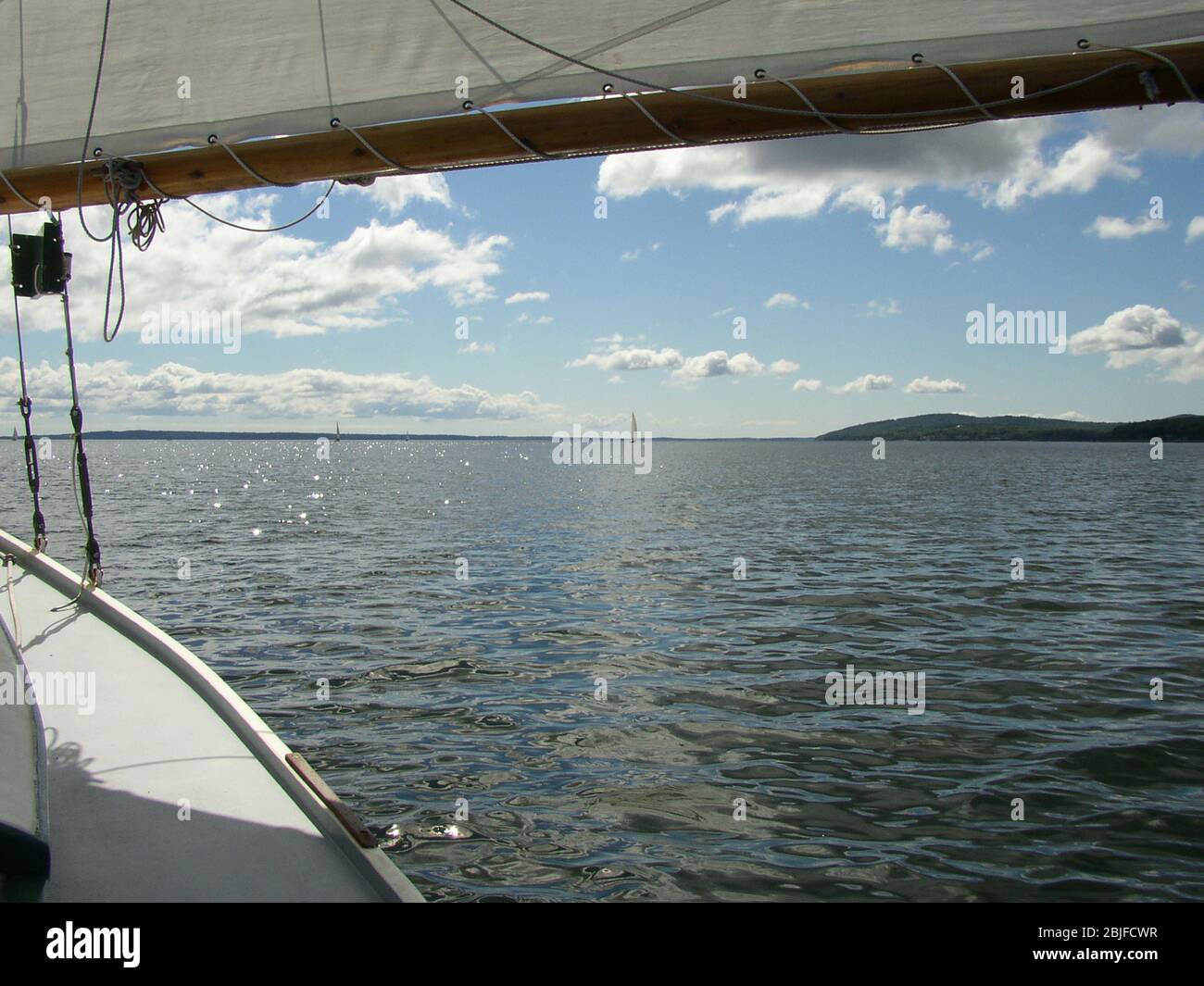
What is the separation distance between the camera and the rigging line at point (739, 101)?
428 centimetres

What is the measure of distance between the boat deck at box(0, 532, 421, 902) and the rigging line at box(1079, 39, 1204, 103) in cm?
476

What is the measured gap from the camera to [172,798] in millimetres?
4602

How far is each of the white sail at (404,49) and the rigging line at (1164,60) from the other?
→ 0.11 ft

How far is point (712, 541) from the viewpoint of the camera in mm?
28109

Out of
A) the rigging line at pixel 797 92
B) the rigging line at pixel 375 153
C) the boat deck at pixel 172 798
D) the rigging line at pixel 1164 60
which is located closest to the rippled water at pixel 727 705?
the boat deck at pixel 172 798

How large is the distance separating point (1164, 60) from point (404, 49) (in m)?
3.81

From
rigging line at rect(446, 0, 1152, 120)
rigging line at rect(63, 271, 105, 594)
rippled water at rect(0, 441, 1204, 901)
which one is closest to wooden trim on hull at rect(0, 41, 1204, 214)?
rigging line at rect(446, 0, 1152, 120)

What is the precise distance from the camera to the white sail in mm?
4383

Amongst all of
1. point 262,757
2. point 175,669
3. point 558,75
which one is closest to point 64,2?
point 558,75

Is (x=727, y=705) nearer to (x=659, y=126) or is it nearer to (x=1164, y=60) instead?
(x=659, y=126)

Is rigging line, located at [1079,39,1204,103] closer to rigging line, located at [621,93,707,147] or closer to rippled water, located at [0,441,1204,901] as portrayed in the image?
rigging line, located at [621,93,707,147]

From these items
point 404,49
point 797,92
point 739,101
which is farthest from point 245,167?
point 797,92

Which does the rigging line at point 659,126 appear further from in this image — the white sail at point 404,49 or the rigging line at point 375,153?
the rigging line at point 375,153

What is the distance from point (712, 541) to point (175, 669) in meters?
22.3
